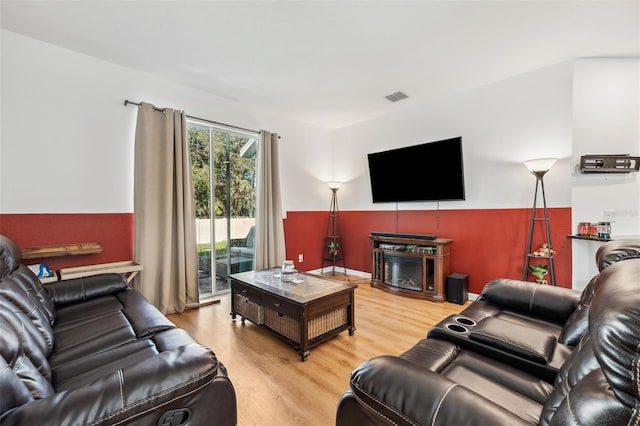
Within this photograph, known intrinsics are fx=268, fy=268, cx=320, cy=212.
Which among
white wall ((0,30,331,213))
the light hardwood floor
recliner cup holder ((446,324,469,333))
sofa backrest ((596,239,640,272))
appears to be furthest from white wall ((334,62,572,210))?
white wall ((0,30,331,213))

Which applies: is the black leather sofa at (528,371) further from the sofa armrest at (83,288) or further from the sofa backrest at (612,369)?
the sofa armrest at (83,288)

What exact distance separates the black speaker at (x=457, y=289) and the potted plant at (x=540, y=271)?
2.37ft

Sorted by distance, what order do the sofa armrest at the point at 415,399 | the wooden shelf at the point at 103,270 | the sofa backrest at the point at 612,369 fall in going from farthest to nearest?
1. the wooden shelf at the point at 103,270
2. the sofa armrest at the point at 415,399
3. the sofa backrest at the point at 612,369

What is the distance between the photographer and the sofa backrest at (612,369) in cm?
57

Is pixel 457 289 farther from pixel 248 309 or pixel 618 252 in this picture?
pixel 248 309

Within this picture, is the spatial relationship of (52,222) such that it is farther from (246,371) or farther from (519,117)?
(519,117)

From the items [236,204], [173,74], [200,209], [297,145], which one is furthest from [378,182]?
[173,74]

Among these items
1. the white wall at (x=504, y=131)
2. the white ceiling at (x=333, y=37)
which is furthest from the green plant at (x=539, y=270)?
the white ceiling at (x=333, y=37)

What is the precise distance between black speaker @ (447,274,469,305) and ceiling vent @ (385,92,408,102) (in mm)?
2536

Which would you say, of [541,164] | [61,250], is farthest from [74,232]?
[541,164]

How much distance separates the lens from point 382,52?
2684 mm

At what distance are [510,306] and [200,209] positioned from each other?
352 cm

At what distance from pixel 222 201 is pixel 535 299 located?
11.8 feet

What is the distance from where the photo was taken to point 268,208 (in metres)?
4.11
